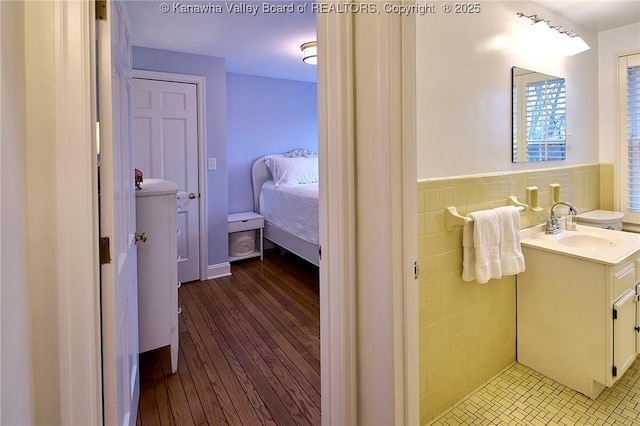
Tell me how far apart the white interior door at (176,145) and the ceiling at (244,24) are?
41 centimetres

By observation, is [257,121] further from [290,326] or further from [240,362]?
[240,362]

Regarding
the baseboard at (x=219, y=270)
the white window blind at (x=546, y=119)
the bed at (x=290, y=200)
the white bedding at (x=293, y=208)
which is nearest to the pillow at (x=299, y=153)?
the bed at (x=290, y=200)

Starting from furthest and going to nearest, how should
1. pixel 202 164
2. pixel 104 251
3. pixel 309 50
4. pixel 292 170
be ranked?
pixel 292 170 → pixel 202 164 → pixel 309 50 → pixel 104 251

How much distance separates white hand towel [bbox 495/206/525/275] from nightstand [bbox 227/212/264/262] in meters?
2.96

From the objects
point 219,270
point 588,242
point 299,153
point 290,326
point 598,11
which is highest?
point 598,11

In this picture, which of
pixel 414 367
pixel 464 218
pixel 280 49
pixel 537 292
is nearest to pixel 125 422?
pixel 414 367

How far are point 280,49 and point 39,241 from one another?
9.65ft

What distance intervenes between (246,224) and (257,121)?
137 cm

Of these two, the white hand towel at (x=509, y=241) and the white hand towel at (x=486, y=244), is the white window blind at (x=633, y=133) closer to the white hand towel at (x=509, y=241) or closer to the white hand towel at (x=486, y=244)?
the white hand towel at (x=509, y=241)

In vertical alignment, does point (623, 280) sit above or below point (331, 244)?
below

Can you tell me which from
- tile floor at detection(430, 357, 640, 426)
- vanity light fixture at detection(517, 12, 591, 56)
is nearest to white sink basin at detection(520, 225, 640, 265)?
tile floor at detection(430, 357, 640, 426)

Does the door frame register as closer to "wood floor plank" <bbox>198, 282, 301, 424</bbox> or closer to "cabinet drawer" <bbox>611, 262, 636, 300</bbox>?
"wood floor plank" <bbox>198, 282, 301, 424</bbox>

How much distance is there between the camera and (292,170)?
169 inches

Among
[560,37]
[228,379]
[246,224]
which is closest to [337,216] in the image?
[228,379]
